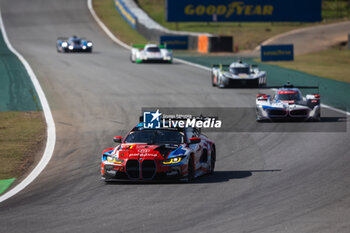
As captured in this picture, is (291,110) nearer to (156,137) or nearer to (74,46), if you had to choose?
(156,137)

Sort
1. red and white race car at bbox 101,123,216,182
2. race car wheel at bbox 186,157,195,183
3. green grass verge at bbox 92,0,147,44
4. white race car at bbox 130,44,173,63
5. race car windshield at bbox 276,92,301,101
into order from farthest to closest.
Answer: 1. green grass verge at bbox 92,0,147,44
2. white race car at bbox 130,44,173,63
3. race car windshield at bbox 276,92,301,101
4. race car wheel at bbox 186,157,195,183
5. red and white race car at bbox 101,123,216,182

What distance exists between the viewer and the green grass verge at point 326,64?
43.8 m

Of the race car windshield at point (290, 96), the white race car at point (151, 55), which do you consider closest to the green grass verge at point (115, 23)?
the white race car at point (151, 55)

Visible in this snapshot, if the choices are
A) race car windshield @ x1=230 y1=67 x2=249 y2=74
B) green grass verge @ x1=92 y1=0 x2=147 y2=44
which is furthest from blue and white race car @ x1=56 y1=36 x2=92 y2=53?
race car windshield @ x1=230 y1=67 x2=249 y2=74

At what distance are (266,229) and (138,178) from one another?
17.0ft

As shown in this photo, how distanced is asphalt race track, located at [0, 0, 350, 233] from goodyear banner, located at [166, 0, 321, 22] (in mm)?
32163

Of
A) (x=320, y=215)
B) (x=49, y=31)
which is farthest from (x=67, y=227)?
(x=49, y=31)

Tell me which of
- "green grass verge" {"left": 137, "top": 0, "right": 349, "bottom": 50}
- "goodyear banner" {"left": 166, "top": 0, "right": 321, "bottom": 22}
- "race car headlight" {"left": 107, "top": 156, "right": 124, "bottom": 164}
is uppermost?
"race car headlight" {"left": 107, "top": 156, "right": 124, "bottom": 164}

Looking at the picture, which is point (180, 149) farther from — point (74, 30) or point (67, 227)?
point (74, 30)

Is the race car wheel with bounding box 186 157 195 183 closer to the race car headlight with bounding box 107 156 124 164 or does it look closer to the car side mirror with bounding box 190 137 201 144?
the car side mirror with bounding box 190 137 201 144

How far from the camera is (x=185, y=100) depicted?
33000 mm

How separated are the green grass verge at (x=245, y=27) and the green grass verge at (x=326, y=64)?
355 inches

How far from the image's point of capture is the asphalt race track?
12508 mm

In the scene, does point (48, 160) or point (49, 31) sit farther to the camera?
point (49, 31)
